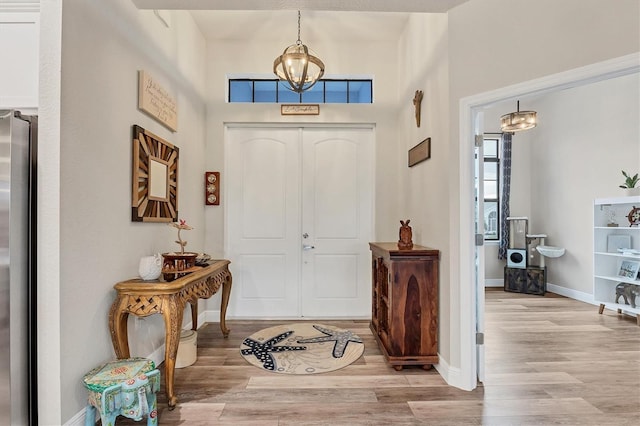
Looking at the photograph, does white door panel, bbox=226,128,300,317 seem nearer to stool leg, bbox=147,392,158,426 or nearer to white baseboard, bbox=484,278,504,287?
stool leg, bbox=147,392,158,426

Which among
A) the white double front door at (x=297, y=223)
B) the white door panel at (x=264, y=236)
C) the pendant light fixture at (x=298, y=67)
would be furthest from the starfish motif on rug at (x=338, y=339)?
the pendant light fixture at (x=298, y=67)

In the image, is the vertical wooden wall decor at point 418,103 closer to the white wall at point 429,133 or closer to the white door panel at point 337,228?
the white wall at point 429,133

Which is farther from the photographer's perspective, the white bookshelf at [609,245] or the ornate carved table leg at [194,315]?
the white bookshelf at [609,245]

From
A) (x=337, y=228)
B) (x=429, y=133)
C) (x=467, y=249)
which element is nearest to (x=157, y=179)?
(x=337, y=228)

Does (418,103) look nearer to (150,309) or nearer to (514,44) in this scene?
(514,44)

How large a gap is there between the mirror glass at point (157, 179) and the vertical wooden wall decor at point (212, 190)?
109 cm

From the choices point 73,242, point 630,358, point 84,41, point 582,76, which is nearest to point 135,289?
point 73,242

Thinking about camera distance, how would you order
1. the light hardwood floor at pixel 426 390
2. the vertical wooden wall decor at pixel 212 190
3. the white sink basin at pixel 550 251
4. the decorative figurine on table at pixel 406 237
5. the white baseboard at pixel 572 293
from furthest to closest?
the white sink basin at pixel 550 251, the white baseboard at pixel 572 293, the vertical wooden wall decor at pixel 212 190, the decorative figurine on table at pixel 406 237, the light hardwood floor at pixel 426 390

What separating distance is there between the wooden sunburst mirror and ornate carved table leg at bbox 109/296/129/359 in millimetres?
665

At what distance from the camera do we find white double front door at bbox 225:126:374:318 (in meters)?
Answer: 4.24

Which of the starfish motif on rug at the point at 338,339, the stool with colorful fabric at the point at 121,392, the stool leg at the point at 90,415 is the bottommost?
the starfish motif on rug at the point at 338,339

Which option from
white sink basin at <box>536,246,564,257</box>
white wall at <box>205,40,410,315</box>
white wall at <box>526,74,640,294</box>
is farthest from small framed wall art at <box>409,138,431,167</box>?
white sink basin at <box>536,246,564,257</box>

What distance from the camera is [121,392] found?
1863 mm

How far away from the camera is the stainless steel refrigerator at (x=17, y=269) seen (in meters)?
1.70
